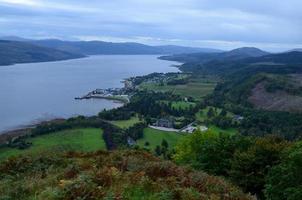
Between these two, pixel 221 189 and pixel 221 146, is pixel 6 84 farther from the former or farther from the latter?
pixel 221 189

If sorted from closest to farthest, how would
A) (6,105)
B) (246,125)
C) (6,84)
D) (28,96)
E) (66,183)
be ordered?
(66,183) < (246,125) < (6,105) < (28,96) < (6,84)

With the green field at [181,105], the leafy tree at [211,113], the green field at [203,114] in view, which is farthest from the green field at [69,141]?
the green field at [181,105]

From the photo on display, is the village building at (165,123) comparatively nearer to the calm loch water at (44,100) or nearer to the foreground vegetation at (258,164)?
the calm loch water at (44,100)

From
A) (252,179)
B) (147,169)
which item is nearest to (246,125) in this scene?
(252,179)

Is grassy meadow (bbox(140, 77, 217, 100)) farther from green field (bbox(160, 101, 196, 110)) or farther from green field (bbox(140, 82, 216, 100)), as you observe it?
green field (bbox(160, 101, 196, 110))

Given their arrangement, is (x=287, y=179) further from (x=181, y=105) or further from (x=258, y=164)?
(x=181, y=105)

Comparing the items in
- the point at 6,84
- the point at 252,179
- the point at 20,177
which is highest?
the point at 20,177

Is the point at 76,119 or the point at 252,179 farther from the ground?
the point at 252,179
